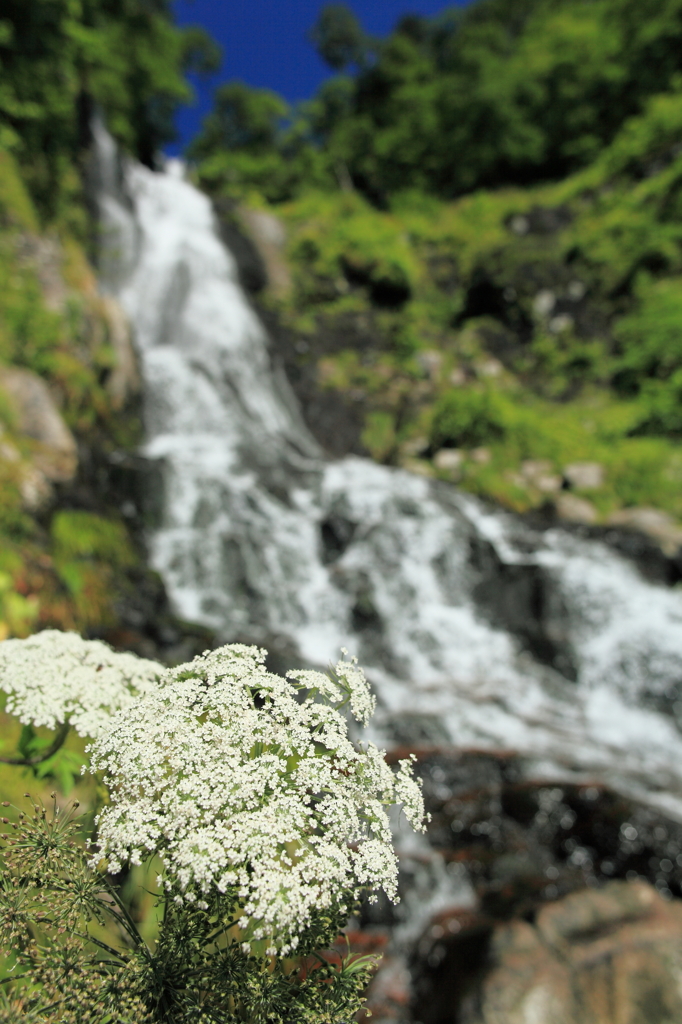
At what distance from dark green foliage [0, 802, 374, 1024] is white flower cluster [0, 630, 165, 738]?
0.29m

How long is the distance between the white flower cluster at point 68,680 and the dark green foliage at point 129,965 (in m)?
0.29

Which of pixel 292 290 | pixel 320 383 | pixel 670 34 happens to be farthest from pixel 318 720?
pixel 670 34

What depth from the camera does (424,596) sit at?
387 inches

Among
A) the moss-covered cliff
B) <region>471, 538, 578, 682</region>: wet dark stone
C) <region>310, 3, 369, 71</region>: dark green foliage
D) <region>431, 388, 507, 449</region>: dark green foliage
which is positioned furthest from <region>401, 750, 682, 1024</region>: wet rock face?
<region>310, 3, 369, 71</region>: dark green foliage

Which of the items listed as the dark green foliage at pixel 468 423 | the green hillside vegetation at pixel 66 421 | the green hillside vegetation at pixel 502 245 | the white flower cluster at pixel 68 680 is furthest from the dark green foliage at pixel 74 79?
the white flower cluster at pixel 68 680

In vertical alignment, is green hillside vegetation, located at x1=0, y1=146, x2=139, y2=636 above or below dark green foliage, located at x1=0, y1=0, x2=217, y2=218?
below

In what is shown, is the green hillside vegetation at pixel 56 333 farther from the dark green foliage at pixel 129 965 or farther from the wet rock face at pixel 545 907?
the wet rock face at pixel 545 907

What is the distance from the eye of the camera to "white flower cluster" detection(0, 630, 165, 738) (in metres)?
1.34

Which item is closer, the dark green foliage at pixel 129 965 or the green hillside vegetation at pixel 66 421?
the dark green foliage at pixel 129 965

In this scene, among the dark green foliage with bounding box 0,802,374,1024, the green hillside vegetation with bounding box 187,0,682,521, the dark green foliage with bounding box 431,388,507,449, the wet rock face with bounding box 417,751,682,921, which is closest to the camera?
the dark green foliage with bounding box 0,802,374,1024

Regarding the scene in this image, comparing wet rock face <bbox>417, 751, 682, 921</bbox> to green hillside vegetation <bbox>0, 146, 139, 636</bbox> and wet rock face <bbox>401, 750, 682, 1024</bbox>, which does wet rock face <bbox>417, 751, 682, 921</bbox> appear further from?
green hillside vegetation <bbox>0, 146, 139, 636</bbox>

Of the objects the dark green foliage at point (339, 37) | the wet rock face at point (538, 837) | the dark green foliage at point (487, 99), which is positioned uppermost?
the dark green foliage at point (339, 37)

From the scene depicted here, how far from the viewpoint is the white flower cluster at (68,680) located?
134 centimetres

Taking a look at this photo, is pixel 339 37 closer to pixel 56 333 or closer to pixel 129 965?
pixel 56 333
